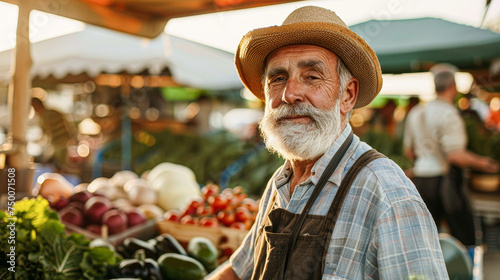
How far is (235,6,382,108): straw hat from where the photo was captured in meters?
1.56

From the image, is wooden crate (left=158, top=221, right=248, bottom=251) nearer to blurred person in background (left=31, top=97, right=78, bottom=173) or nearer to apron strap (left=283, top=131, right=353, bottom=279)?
apron strap (left=283, top=131, right=353, bottom=279)

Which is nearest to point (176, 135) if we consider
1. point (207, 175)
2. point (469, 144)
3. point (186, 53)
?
point (207, 175)

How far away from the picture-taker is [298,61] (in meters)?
1.66

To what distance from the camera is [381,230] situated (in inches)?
50.2

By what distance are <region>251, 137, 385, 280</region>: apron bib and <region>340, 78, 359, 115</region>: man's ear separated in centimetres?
27

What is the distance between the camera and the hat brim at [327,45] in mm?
1562

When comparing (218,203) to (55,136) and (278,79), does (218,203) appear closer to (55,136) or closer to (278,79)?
(278,79)

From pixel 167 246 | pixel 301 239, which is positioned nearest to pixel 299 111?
pixel 301 239

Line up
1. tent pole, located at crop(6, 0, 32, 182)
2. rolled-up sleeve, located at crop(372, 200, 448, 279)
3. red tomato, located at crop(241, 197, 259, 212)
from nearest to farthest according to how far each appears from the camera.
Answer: rolled-up sleeve, located at crop(372, 200, 448, 279)
tent pole, located at crop(6, 0, 32, 182)
red tomato, located at crop(241, 197, 259, 212)

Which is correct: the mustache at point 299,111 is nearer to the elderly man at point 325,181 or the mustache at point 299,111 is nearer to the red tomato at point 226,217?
the elderly man at point 325,181

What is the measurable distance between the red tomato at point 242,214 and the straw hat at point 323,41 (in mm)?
1900

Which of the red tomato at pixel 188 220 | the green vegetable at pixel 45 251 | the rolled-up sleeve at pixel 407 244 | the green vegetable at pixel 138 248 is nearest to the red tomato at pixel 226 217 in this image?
the red tomato at pixel 188 220

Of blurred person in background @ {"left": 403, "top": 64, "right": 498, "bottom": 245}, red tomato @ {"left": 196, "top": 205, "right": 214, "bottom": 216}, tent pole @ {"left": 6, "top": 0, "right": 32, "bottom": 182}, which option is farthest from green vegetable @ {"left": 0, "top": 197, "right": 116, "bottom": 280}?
blurred person in background @ {"left": 403, "top": 64, "right": 498, "bottom": 245}

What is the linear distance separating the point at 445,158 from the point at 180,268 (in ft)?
10.5
